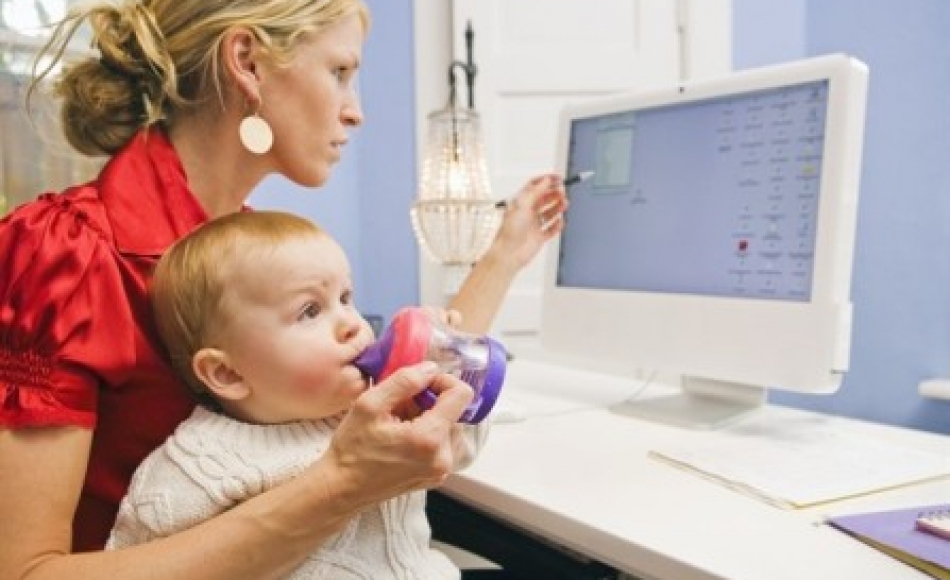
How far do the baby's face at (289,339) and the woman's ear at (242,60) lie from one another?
0.23 m

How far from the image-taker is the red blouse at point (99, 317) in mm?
757

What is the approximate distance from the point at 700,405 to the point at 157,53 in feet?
2.96

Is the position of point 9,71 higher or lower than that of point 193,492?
higher

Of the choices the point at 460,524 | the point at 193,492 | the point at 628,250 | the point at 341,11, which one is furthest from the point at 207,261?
the point at 628,250

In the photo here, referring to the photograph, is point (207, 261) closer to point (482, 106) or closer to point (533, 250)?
point (533, 250)

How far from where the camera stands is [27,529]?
2.35 feet

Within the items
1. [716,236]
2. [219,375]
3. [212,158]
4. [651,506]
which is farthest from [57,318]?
[716,236]

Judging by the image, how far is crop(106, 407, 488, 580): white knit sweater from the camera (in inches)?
29.6

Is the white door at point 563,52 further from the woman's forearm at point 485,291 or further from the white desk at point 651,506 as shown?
the white desk at point 651,506

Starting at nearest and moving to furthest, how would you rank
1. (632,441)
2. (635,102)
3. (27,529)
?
(27,529) → (632,441) → (635,102)

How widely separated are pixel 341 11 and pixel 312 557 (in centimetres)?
60

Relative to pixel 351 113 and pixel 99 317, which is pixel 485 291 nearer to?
pixel 351 113

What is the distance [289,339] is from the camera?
2.59 ft

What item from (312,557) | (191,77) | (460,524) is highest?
(191,77)
